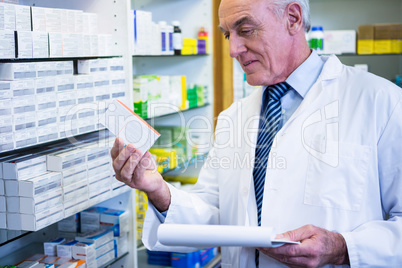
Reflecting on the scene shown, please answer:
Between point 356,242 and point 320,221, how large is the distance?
0.17m

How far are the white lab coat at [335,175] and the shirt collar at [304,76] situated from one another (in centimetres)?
5

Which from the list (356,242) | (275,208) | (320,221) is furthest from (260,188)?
(356,242)

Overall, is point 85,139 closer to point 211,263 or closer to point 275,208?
point 275,208

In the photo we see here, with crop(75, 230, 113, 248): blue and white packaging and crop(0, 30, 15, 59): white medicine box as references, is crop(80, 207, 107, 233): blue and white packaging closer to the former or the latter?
crop(75, 230, 113, 248): blue and white packaging

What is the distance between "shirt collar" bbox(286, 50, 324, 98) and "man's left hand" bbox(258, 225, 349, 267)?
593mm

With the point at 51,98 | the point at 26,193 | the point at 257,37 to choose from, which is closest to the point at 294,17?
the point at 257,37

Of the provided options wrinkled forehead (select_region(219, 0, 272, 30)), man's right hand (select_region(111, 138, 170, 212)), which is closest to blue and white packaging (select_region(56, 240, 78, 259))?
man's right hand (select_region(111, 138, 170, 212))

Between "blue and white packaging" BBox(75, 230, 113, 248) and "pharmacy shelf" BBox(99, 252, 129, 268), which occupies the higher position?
"blue and white packaging" BBox(75, 230, 113, 248)

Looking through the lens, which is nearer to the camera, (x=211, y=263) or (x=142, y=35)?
(x=142, y=35)

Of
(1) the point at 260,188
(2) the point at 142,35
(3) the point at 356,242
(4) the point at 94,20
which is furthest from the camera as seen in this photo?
(2) the point at 142,35

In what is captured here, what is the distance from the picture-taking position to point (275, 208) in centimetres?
182

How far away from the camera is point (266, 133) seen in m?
1.97

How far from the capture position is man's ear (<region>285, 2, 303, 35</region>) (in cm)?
193

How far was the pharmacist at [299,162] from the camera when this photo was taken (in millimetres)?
1656
